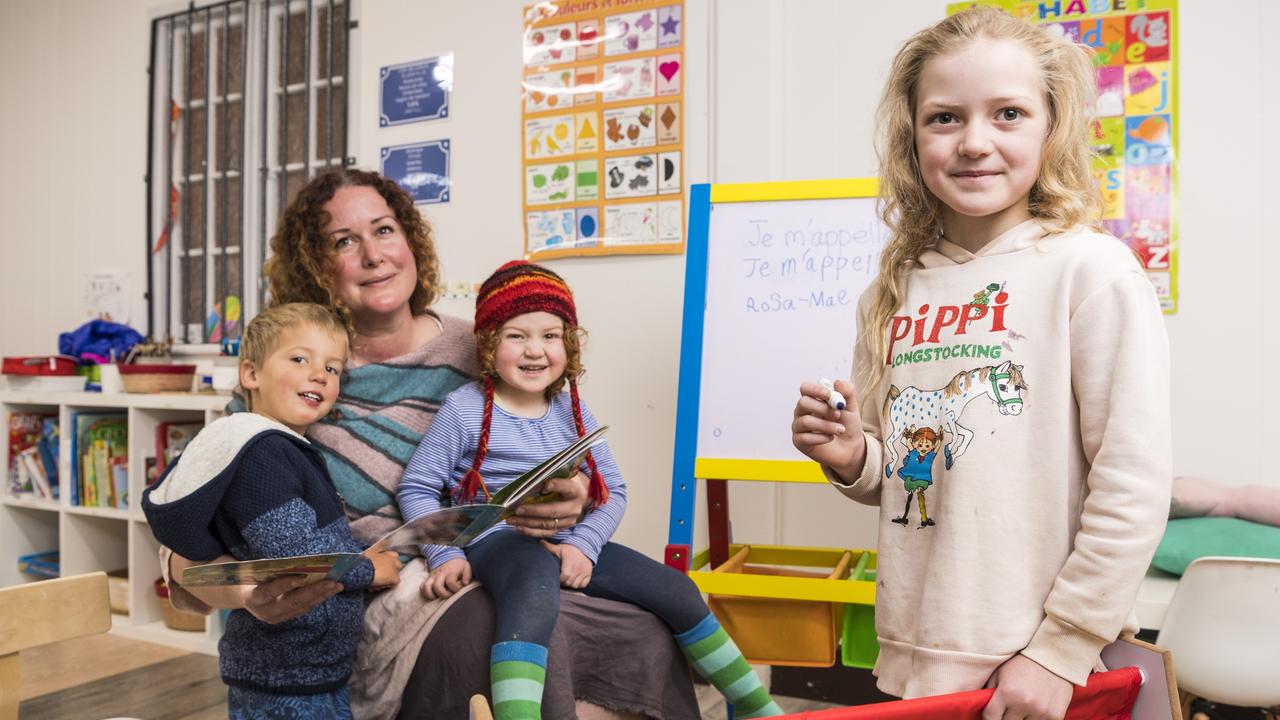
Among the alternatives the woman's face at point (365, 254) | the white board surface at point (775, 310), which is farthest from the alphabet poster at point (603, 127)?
the woman's face at point (365, 254)

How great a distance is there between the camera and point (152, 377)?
307cm

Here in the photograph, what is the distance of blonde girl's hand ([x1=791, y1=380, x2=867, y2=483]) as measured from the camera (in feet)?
3.03

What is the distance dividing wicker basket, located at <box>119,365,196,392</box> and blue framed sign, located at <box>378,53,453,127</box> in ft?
3.64

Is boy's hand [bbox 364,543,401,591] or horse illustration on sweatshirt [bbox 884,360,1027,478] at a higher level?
horse illustration on sweatshirt [bbox 884,360,1027,478]

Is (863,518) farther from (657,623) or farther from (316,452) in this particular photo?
(316,452)

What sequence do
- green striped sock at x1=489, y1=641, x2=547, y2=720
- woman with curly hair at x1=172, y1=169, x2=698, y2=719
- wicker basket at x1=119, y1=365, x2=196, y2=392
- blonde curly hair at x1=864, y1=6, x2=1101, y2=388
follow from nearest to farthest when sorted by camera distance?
blonde curly hair at x1=864, y1=6, x2=1101, y2=388 < green striped sock at x1=489, y1=641, x2=547, y2=720 < woman with curly hair at x1=172, y1=169, x2=698, y2=719 < wicker basket at x1=119, y1=365, x2=196, y2=392

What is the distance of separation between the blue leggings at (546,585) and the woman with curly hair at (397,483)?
31 millimetres

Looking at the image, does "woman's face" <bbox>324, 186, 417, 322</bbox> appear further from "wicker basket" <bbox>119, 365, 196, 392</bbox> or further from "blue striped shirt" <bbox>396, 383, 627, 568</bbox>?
"wicker basket" <bbox>119, 365, 196, 392</bbox>

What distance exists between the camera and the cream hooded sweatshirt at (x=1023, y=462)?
801 millimetres

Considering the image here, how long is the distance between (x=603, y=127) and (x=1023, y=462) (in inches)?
79.0

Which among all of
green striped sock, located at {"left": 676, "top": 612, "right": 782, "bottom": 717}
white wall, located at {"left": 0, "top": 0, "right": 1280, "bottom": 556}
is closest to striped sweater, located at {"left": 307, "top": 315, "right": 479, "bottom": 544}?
green striped sock, located at {"left": 676, "top": 612, "right": 782, "bottom": 717}

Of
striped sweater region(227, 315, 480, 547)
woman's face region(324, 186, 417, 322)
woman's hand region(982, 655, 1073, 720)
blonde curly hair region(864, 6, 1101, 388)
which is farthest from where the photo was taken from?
woman's face region(324, 186, 417, 322)

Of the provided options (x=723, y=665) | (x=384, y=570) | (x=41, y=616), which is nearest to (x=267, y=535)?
(x=384, y=570)

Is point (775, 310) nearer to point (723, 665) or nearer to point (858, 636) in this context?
point (858, 636)
